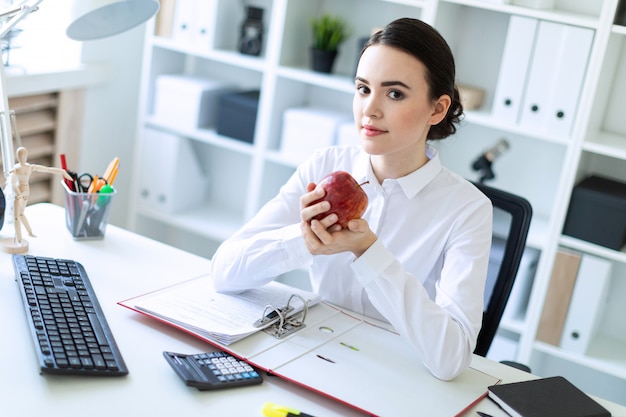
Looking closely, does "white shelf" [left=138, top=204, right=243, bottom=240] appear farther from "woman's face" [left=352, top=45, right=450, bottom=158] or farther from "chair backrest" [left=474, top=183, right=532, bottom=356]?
"woman's face" [left=352, top=45, right=450, bottom=158]

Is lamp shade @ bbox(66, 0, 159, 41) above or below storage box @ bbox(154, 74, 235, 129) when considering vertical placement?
above

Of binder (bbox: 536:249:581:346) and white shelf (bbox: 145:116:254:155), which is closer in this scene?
binder (bbox: 536:249:581:346)

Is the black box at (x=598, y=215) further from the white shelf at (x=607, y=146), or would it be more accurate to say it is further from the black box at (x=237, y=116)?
the black box at (x=237, y=116)

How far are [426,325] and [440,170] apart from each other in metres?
0.45

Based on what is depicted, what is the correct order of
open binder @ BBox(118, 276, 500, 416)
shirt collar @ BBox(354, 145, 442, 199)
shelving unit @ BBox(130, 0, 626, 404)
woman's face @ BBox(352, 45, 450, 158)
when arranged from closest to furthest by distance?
open binder @ BBox(118, 276, 500, 416) < woman's face @ BBox(352, 45, 450, 158) < shirt collar @ BBox(354, 145, 442, 199) < shelving unit @ BBox(130, 0, 626, 404)

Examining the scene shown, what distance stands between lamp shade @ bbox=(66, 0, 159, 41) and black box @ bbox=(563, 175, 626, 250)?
4.84 feet

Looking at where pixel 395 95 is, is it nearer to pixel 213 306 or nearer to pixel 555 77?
pixel 213 306

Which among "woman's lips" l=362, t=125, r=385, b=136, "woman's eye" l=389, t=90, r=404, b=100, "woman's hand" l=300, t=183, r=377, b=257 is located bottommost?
"woman's hand" l=300, t=183, r=377, b=257

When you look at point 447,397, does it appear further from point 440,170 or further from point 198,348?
point 440,170

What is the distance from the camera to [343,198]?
1447 millimetres

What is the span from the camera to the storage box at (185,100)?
3143 mm

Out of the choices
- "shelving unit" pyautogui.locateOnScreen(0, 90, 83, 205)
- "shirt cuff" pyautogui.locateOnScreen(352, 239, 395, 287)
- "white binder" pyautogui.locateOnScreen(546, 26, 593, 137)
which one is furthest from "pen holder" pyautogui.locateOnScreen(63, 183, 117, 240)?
"white binder" pyautogui.locateOnScreen(546, 26, 593, 137)

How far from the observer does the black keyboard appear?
126 cm

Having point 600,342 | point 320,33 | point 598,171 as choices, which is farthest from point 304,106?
point 600,342
